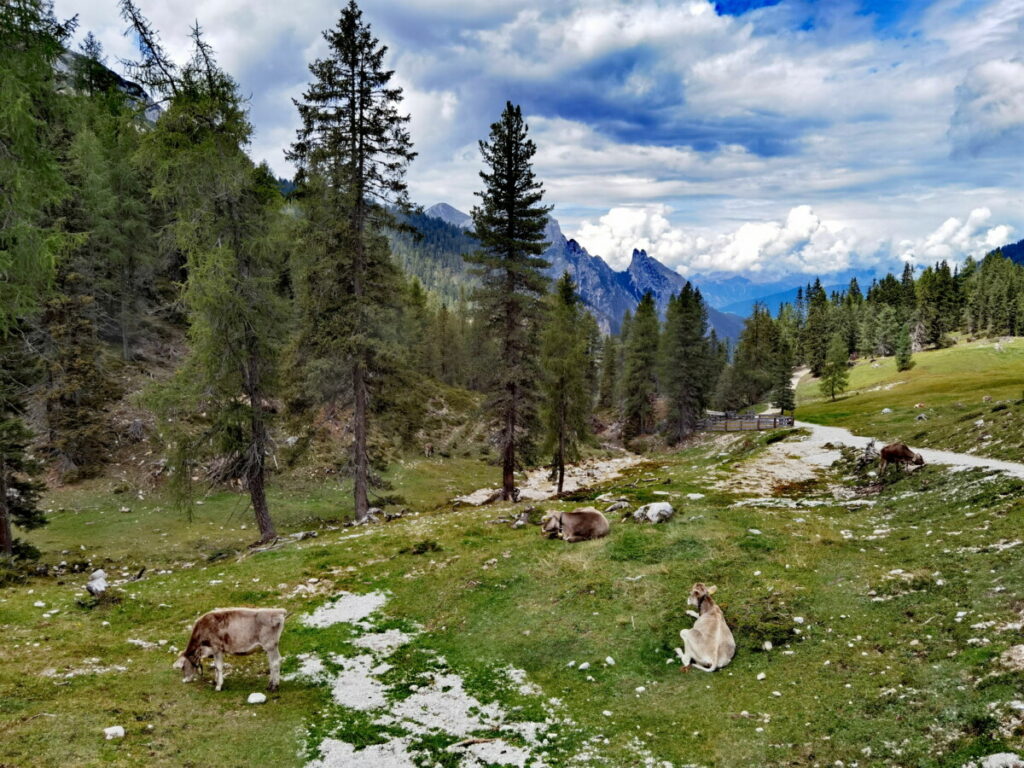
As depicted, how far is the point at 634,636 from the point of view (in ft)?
40.7

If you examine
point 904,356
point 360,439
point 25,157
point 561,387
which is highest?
point 25,157

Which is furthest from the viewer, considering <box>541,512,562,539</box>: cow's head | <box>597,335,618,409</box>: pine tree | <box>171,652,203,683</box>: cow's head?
<box>597,335,618,409</box>: pine tree

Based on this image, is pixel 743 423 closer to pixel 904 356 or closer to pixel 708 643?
pixel 708 643

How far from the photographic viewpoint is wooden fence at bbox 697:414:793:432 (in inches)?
2356

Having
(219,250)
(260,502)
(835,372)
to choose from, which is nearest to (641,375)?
(835,372)

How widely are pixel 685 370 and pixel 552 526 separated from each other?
52656mm

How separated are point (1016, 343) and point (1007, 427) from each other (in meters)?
110

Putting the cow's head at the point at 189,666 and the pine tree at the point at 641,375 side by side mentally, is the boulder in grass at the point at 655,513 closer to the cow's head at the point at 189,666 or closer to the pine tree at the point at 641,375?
the cow's head at the point at 189,666

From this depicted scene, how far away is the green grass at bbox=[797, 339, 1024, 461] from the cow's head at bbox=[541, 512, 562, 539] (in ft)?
64.5

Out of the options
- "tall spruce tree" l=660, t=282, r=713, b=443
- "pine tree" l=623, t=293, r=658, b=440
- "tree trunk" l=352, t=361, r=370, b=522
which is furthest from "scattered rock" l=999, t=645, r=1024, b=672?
"pine tree" l=623, t=293, r=658, b=440

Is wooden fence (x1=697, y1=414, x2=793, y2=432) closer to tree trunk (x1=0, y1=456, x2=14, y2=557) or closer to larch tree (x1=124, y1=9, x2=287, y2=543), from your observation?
larch tree (x1=124, y1=9, x2=287, y2=543)

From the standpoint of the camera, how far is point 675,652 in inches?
460

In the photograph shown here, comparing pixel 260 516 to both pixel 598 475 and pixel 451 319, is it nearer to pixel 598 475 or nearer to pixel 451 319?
pixel 598 475

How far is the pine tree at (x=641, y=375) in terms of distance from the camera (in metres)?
74.6
